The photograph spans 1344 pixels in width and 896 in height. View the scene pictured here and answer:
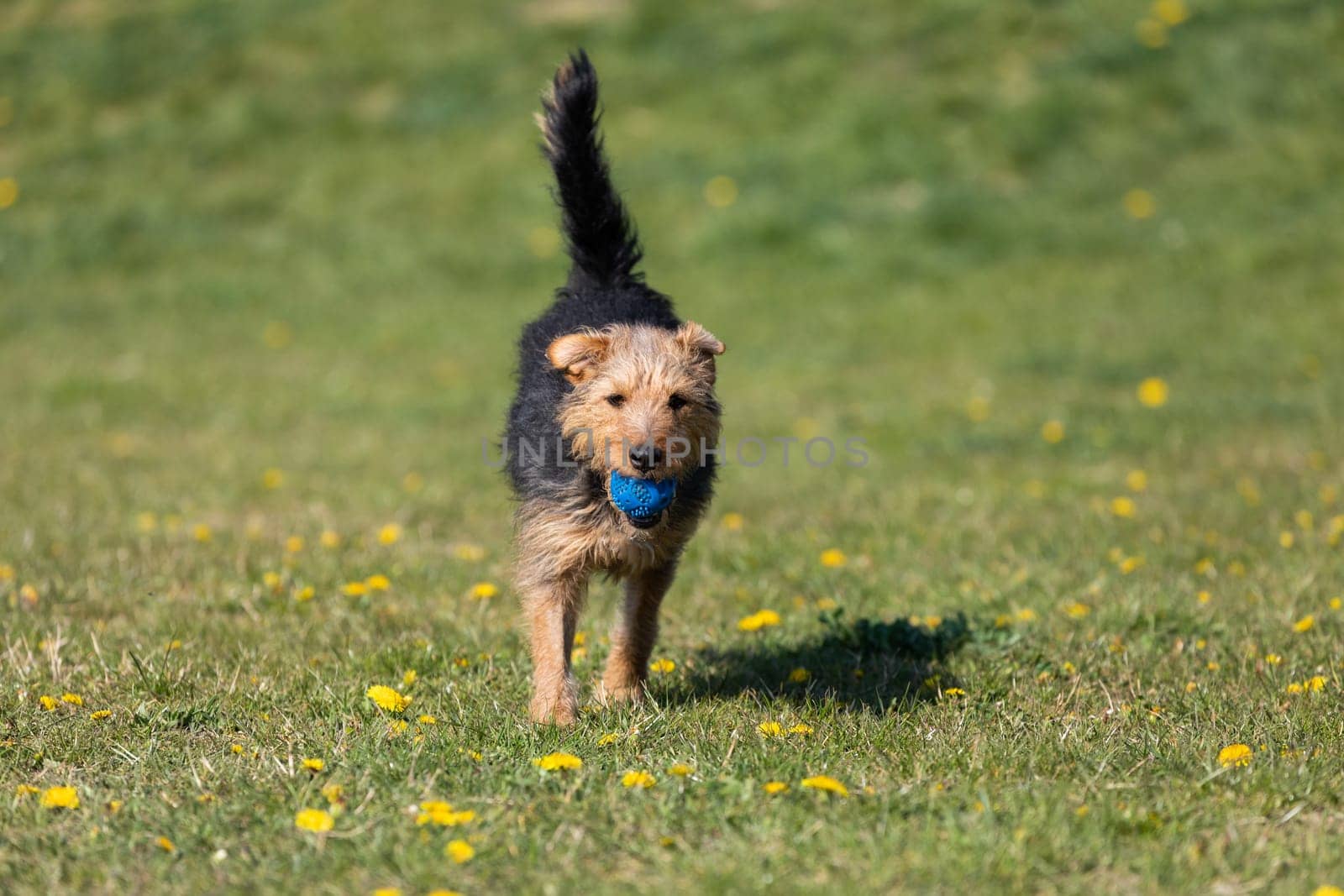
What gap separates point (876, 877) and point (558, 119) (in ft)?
10.2

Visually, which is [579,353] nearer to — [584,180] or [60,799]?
[584,180]

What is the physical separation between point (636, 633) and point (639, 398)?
0.92 m

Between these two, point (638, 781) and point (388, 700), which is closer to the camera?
point (638, 781)

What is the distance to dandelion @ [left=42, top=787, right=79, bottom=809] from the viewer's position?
3.48 meters

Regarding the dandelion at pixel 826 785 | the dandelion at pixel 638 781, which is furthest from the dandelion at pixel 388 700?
the dandelion at pixel 826 785

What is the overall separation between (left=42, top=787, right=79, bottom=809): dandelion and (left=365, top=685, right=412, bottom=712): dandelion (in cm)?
98

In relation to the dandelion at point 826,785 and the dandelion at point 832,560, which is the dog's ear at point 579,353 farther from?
the dandelion at point 832,560

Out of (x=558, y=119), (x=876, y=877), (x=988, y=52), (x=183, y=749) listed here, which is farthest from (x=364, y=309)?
(x=876, y=877)

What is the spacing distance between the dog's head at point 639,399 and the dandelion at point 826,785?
43.0 inches

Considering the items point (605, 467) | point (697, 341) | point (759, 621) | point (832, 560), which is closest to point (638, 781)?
point (605, 467)

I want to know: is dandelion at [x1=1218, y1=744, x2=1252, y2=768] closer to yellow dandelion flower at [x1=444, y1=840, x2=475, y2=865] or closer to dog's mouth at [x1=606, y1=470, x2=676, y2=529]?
dog's mouth at [x1=606, y1=470, x2=676, y2=529]

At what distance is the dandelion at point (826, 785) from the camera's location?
3512 mm

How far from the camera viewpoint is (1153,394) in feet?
31.7

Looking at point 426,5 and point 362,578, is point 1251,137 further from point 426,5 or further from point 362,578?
point 362,578
